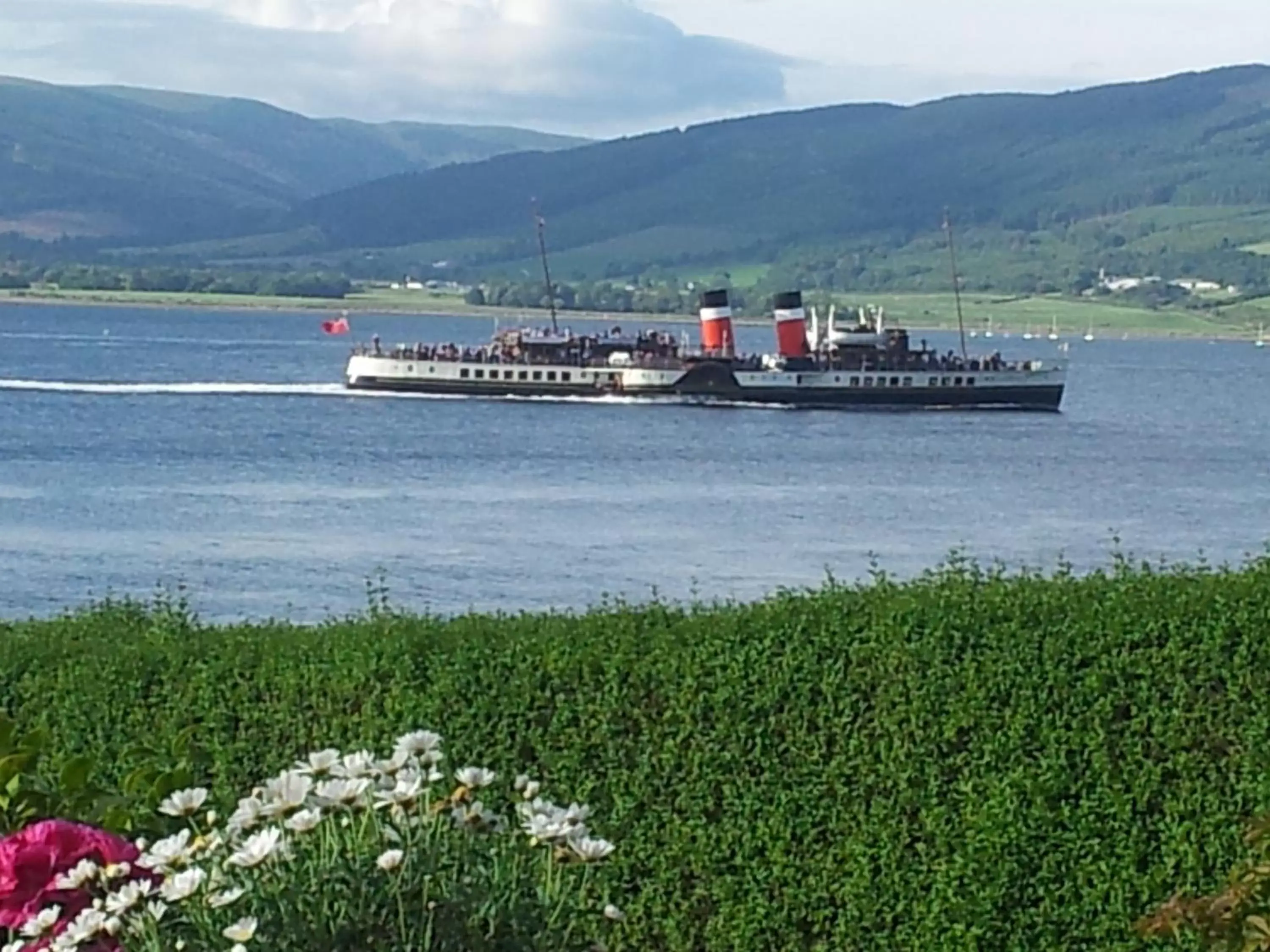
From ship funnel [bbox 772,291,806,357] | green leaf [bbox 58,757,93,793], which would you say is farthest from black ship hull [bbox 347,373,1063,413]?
green leaf [bbox 58,757,93,793]

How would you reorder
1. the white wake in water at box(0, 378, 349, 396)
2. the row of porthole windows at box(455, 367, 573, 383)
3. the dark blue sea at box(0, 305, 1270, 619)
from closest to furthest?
1. the dark blue sea at box(0, 305, 1270, 619)
2. the row of porthole windows at box(455, 367, 573, 383)
3. the white wake in water at box(0, 378, 349, 396)

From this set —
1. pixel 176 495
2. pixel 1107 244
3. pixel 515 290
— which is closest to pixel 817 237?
pixel 1107 244

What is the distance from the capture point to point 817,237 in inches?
7470

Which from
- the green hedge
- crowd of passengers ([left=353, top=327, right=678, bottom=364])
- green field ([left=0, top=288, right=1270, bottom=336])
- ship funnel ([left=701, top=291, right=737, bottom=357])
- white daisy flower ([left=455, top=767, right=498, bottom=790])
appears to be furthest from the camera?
green field ([left=0, top=288, right=1270, bottom=336])

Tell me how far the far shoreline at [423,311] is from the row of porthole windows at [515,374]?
62729 mm

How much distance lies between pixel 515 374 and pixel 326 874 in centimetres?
7034

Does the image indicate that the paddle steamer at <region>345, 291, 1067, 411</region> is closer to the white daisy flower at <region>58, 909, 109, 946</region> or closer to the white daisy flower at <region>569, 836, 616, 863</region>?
the white daisy flower at <region>569, 836, 616, 863</region>

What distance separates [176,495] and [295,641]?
3932 cm

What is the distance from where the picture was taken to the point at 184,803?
13.1 ft

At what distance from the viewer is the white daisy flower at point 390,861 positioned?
3.60 m

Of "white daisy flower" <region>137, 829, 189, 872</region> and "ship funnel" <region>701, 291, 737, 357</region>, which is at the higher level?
"white daisy flower" <region>137, 829, 189, 872</region>

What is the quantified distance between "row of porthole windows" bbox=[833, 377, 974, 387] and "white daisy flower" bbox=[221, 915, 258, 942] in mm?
68993

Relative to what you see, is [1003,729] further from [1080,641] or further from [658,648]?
[658,648]

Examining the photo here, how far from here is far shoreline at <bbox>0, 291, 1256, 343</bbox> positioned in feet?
468
